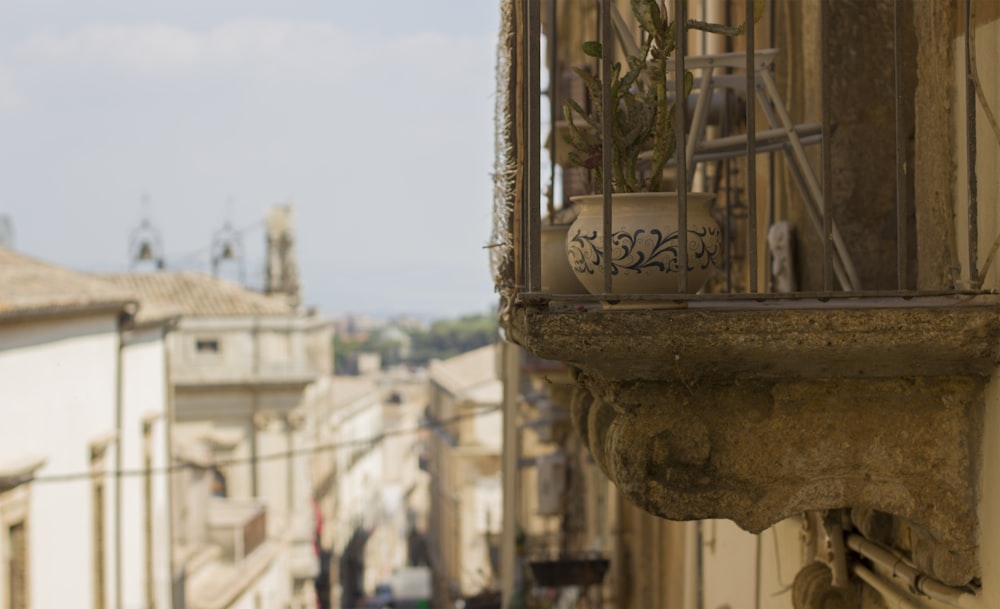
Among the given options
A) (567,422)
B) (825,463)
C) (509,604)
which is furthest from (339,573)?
(825,463)

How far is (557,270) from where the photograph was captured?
3826mm

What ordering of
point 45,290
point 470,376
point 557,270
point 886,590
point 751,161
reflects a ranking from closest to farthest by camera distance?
point 751,161 < point 886,590 < point 557,270 < point 45,290 < point 470,376

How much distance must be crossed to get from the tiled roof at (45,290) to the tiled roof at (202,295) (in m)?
21.9

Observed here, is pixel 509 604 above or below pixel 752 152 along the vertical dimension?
below

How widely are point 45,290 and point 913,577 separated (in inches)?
543

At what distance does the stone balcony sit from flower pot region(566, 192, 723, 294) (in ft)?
0.37

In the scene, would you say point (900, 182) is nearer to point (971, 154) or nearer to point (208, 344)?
point (971, 154)

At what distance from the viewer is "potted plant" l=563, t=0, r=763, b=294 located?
3.02 m

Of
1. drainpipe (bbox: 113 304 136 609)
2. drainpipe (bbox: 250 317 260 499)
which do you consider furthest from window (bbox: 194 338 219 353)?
drainpipe (bbox: 113 304 136 609)

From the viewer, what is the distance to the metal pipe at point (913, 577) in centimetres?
317

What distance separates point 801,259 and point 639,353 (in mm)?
2075

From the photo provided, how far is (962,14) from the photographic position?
3.24m

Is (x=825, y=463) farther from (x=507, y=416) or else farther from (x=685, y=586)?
(x=507, y=416)

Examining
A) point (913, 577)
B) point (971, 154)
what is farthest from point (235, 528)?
point (971, 154)
